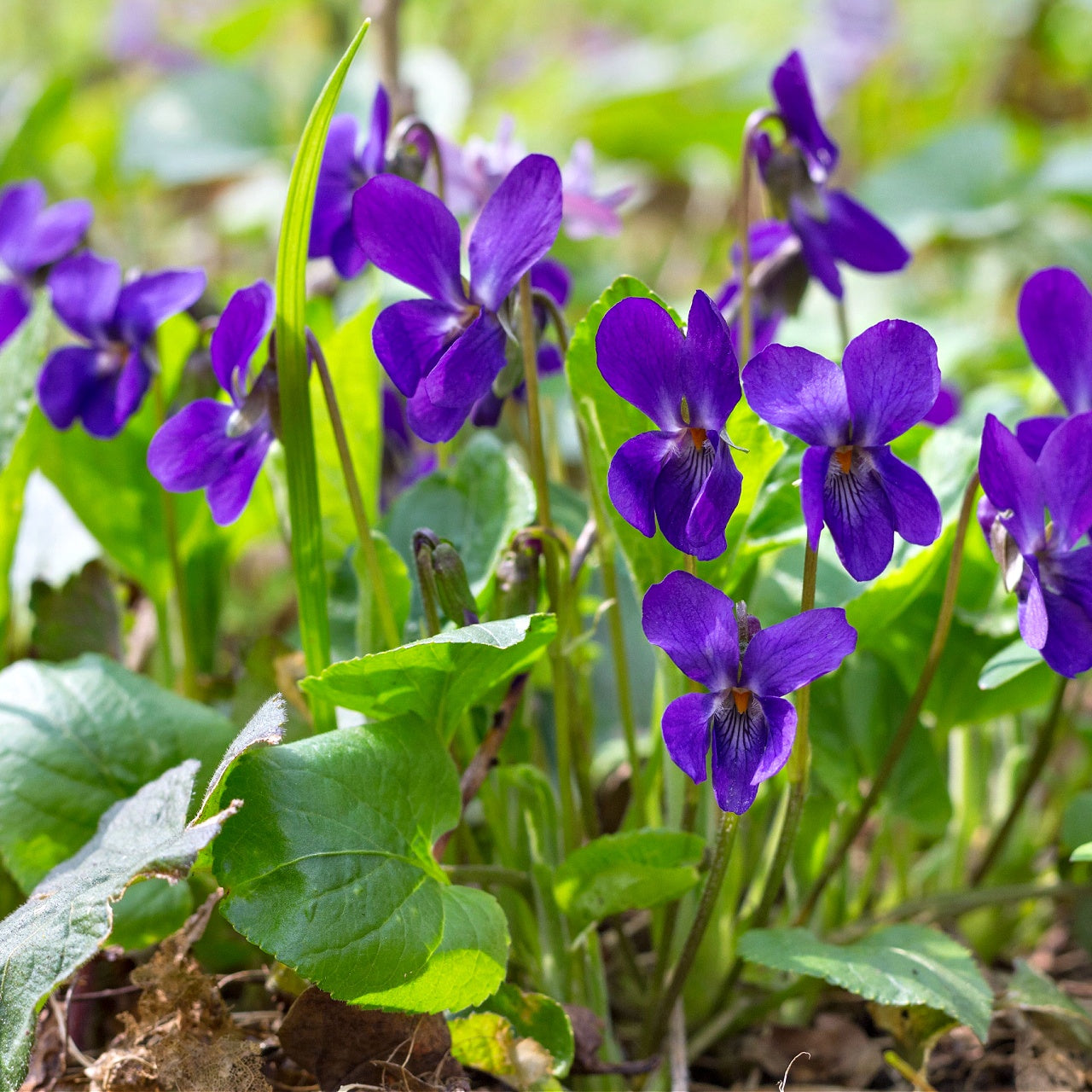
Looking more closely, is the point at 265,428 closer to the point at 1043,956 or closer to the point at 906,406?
the point at 906,406

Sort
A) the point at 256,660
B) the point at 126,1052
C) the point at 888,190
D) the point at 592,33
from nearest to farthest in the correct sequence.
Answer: the point at 126,1052
the point at 256,660
the point at 888,190
the point at 592,33

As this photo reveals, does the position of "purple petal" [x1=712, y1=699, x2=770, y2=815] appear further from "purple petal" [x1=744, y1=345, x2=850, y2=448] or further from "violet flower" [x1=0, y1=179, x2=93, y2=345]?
"violet flower" [x1=0, y1=179, x2=93, y2=345]

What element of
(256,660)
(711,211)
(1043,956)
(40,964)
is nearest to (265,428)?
(256,660)

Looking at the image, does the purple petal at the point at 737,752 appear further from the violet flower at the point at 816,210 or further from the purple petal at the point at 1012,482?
the violet flower at the point at 816,210

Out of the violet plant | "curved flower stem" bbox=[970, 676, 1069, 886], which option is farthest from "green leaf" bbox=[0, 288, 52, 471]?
"curved flower stem" bbox=[970, 676, 1069, 886]

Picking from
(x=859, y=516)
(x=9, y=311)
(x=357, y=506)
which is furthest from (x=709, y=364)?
(x=9, y=311)
